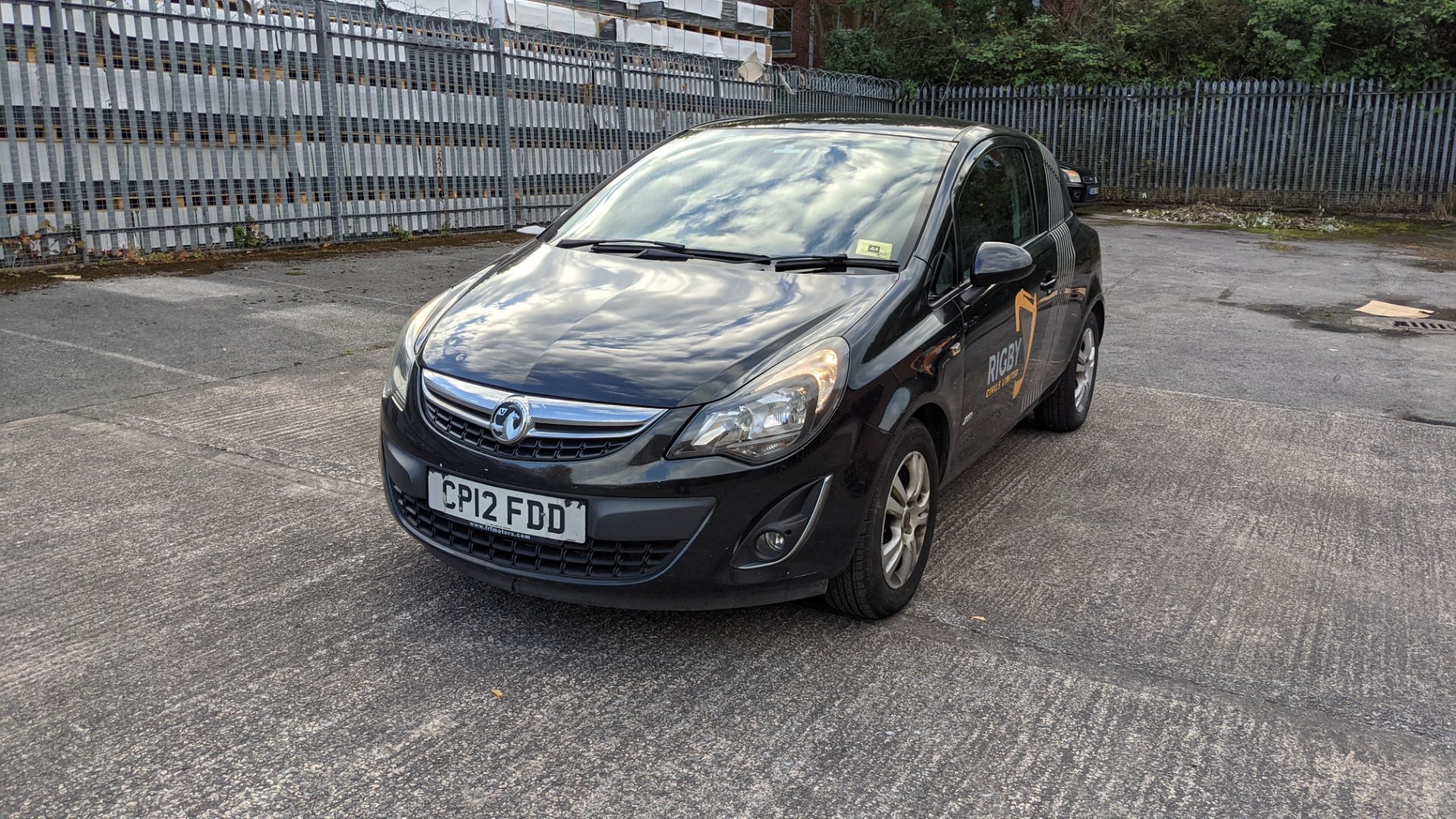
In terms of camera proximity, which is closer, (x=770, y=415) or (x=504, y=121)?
(x=770, y=415)

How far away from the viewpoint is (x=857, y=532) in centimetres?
327

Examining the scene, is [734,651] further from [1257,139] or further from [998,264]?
[1257,139]

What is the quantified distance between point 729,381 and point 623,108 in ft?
45.1

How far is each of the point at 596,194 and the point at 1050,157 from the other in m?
2.47

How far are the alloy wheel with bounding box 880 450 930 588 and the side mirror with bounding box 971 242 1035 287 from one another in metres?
0.75

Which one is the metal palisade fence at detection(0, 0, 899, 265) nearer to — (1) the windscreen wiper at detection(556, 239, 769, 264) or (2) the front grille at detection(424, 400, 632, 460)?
(1) the windscreen wiper at detection(556, 239, 769, 264)

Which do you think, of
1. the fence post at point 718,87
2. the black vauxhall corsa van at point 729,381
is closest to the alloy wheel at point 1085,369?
the black vauxhall corsa van at point 729,381

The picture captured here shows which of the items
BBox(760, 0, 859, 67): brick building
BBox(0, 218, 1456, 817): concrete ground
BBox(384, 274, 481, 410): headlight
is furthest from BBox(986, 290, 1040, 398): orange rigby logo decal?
BBox(760, 0, 859, 67): brick building

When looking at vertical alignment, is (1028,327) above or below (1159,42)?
below

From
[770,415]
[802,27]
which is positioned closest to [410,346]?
[770,415]

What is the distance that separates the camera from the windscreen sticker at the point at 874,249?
387 cm

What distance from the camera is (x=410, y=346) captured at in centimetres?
366

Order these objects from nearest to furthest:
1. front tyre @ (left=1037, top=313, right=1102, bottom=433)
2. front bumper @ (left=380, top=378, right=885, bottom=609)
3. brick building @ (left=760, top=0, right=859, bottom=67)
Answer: front bumper @ (left=380, top=378, right=885, bottom=609) → front tyre @ (left=1037, top=313, right=1102, bottom=433) → brick building @ (left=760, top=0, right=859, bottom=67)

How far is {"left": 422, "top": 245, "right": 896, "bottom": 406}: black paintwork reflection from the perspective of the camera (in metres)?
3.18
